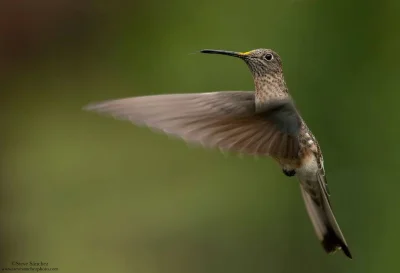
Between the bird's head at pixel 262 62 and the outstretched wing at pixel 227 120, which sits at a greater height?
the bird's head at pixel 262 62

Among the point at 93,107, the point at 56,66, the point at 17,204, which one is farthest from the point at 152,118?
the point at 56,66

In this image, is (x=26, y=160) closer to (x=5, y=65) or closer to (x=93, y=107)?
(x=5, y=65)

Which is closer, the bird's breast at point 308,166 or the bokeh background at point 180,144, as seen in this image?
the bird's breast at point 308,166

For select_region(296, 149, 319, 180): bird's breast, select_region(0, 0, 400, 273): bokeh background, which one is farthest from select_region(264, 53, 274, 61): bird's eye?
select_region(0, 0, 400, 273): bokeh background

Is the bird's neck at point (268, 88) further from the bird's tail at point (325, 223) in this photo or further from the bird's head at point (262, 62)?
the bird's tail at point (325, 223)

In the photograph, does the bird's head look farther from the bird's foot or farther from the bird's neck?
the bird's foot

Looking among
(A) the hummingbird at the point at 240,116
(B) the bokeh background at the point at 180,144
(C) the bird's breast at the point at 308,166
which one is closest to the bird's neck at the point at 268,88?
(A) the hummingbird at the point at 240,116
